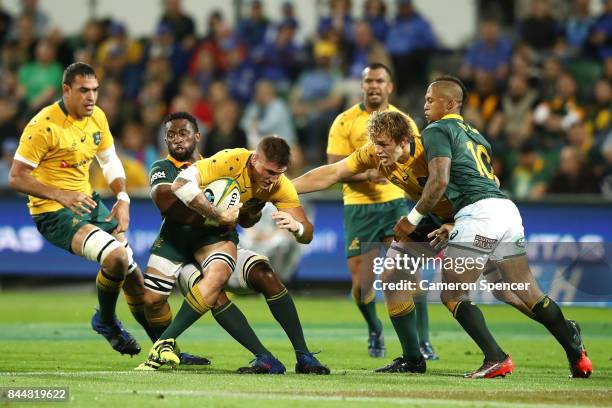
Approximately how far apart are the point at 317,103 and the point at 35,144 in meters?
10.7

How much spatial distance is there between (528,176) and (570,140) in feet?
2.93

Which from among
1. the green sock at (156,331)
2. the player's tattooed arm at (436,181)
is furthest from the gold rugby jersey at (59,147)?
the player's tattooed arm at (436,181)

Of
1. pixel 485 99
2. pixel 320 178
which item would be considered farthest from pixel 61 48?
pixel 320 178

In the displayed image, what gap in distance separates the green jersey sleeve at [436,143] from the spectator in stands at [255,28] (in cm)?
1365

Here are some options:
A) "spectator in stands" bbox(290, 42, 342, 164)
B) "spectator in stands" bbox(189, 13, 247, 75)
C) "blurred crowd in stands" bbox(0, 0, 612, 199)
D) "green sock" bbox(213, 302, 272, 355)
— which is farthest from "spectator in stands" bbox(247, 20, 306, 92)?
"green sock" bbox(213, 302, 272, 355)

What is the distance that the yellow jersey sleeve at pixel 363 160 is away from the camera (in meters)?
10.3

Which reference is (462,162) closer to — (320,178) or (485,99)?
(320,178)

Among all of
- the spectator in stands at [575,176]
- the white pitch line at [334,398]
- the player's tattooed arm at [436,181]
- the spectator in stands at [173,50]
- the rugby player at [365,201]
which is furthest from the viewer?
the spectator in stands at [173,50]

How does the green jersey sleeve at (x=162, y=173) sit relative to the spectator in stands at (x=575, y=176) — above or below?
below

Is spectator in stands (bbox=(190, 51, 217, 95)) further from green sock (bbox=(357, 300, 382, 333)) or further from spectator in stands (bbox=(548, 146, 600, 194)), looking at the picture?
green sock (bbox=(357, 300, 382, 333))

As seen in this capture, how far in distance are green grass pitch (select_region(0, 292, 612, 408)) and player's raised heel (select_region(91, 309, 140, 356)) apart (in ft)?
0.46

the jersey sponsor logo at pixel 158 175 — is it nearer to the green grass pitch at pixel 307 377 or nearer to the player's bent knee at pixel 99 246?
the player's bent knee at pixel 99 246

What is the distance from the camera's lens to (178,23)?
2320cm

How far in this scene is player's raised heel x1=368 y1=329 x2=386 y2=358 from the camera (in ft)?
38.8
